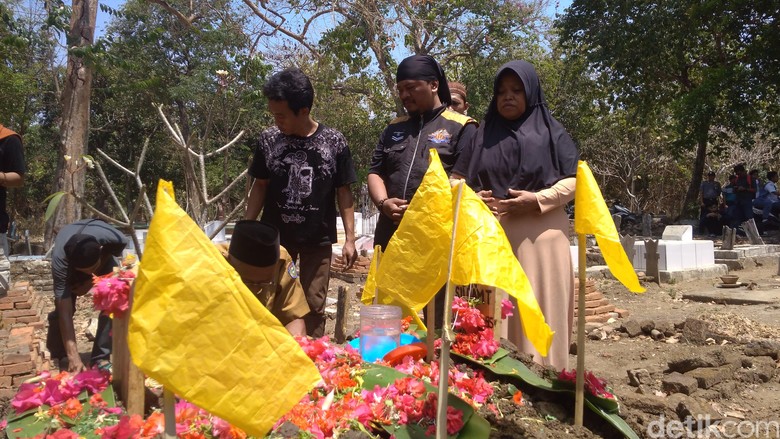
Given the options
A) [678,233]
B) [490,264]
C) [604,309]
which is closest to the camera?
[490,264]

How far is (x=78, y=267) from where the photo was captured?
3.88 metres

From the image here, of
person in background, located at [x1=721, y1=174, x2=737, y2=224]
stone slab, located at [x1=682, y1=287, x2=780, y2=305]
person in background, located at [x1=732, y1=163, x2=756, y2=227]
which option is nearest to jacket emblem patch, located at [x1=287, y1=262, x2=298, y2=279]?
stone slab, located at [x1=682, y1=287, x2=780, y2=305]

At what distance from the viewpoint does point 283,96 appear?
11.1ft

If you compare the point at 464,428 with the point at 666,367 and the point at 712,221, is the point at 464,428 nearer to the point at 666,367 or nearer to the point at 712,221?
the point at 666,367

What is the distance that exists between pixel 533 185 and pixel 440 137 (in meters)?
0.59

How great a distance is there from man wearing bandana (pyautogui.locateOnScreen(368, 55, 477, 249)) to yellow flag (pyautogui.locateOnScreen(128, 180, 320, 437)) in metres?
2.06

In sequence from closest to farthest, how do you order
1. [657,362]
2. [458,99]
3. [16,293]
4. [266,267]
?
[266,267], [458,99], [657,362], [16,293]

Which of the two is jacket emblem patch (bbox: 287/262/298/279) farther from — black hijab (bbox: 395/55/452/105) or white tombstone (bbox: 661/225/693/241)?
white tombstone (bbox: 661/225/693/241)

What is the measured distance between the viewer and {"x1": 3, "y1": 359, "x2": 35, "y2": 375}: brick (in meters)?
3.72

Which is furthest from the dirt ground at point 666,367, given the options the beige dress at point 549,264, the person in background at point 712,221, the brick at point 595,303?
the person in background at point 712,221

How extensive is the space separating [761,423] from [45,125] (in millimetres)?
23654

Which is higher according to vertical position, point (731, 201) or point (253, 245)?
point (731, 201)

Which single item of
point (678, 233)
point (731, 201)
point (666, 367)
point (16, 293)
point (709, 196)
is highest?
point (709, 196)

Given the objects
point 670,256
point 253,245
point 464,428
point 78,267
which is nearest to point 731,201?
point 670,256
